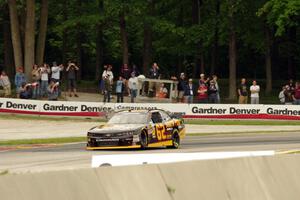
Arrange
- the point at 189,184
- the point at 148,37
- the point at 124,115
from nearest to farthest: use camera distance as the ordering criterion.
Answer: the point at 189,184 < the point at 124,115 < the point at 148,37

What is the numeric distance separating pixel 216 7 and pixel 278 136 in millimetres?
32810

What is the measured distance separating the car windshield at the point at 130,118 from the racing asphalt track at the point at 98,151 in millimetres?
994

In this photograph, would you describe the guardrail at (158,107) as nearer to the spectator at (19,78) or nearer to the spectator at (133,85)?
the spectator at (19,78)

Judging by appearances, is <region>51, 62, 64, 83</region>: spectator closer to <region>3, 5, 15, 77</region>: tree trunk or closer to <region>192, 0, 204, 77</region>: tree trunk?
<region>192, 0, 204, 77</region>: tree trunk

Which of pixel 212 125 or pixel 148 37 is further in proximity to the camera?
pixel 148 37

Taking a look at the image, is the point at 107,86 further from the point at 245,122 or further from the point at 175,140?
the point at 175,140

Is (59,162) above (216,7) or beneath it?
beneath

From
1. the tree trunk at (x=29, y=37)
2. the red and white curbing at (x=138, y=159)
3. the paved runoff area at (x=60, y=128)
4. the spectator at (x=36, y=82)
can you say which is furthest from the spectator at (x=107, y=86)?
the red and white curbing at (x=138, y=159)

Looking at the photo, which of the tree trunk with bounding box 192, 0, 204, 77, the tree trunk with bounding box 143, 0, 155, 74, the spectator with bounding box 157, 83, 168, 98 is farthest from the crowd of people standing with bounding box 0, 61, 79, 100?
the tree trunk with bounding box 192, 0, 204, 77

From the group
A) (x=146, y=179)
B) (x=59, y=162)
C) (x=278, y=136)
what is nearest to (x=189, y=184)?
(x=146, y=179)

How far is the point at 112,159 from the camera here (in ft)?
33.4

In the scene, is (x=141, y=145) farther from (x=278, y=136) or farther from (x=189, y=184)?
(x=189, y=184)

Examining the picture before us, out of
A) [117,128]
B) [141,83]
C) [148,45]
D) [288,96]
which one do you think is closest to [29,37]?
[141,83]

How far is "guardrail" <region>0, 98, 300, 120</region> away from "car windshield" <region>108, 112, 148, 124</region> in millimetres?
14076
